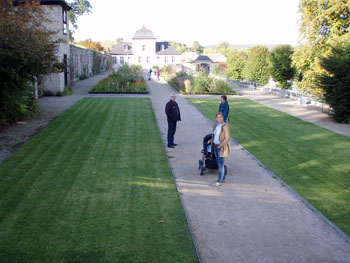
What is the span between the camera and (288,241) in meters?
5.32

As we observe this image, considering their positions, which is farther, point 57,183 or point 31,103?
point 31,103

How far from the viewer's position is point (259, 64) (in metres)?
32.8

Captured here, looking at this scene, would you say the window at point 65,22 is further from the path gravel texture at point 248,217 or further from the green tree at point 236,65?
the green tree at point 236,65

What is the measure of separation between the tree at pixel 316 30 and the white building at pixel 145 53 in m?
51.6

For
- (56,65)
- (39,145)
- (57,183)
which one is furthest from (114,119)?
(57,183)

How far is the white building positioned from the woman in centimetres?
6595

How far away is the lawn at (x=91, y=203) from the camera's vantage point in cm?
498

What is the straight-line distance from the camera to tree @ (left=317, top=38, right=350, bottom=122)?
1584 cm

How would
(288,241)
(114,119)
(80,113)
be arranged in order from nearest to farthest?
(288,241), (114,119), (80,113)

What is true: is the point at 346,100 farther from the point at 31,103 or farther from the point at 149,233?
the point at 31,103

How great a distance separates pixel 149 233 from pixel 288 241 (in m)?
2.23

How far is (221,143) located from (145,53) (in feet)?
220

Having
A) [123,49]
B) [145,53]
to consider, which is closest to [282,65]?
[145,53]

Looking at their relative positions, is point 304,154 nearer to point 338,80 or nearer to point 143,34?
point 338,80
